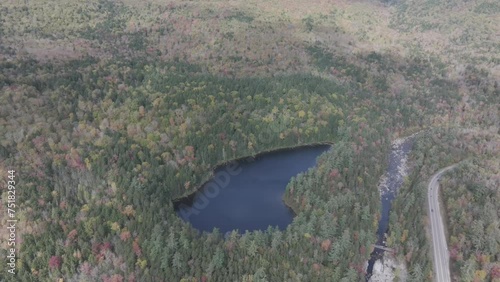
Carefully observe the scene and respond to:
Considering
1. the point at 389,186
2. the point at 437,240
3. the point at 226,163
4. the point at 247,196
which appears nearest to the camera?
the point at 437,240

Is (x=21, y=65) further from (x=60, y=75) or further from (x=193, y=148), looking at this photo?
(x=193, y=148)

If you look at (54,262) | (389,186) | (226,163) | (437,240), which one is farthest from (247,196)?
(54,262)

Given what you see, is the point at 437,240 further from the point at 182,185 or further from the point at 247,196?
the point at 182,185

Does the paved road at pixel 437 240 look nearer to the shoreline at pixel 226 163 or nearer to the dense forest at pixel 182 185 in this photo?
the dense forest at pixel 182 185

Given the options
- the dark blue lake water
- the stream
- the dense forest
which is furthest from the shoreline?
the stream

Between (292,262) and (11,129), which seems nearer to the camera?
(292,262)

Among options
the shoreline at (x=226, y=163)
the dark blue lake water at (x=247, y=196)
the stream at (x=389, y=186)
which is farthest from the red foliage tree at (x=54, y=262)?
the stream at (x=389, y=186)

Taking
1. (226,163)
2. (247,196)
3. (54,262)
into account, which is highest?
(226,163)

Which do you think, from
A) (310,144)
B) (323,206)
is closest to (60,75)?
(310,144)
